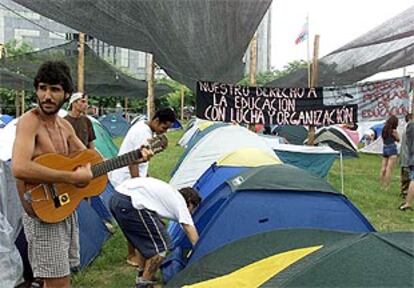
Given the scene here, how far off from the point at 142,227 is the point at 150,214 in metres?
0.10

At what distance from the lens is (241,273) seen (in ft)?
6.07

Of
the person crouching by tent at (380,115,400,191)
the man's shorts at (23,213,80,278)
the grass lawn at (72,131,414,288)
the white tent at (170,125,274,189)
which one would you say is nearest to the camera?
the man's shorts at (23,213,80,278)

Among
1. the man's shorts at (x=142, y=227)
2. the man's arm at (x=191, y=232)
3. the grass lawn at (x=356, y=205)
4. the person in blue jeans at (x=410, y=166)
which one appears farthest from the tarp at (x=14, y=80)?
the man's arm at (x=191, y=232)

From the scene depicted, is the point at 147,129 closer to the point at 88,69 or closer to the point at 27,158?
the point at 27,158

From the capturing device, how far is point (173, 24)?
11.5 ft

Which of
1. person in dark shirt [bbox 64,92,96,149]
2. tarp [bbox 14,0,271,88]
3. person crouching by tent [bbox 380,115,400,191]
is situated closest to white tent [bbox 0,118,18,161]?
person in dark shirt [bbox 64,92,96,149]

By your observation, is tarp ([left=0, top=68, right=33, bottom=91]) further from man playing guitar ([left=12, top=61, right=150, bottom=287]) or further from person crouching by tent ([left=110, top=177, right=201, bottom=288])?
man playing guitar ([left=12, top=61, right=150, bottom=287])

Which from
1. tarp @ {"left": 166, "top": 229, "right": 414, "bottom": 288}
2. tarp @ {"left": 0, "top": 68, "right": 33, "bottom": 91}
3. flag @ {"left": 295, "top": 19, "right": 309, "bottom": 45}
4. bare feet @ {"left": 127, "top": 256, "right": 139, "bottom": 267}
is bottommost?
bare feet @ {"left": 127, "top": 256, "right": 139, "bottom": 267}

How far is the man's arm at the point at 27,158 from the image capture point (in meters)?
2.10

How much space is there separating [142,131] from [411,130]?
14.0 ft

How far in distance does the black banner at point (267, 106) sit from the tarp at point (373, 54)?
0.51m

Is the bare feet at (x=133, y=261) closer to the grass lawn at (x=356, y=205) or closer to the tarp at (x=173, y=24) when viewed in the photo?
the grass lawn at (x=356, y=205)

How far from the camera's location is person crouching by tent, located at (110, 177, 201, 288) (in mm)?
3107

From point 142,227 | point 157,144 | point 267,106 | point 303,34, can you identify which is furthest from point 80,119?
point 303,34
